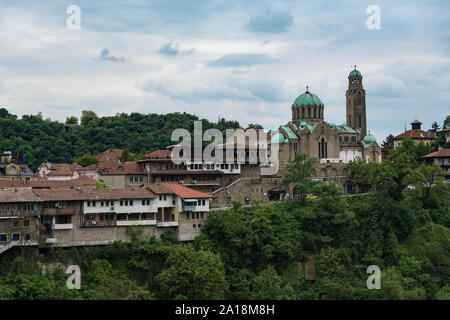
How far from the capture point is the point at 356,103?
351 feet

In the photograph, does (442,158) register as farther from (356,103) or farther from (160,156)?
(160,156)

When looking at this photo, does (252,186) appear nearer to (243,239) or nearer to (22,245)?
(243,239)

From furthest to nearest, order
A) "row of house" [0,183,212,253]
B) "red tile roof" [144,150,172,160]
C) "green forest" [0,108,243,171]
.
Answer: "green forest" [0,108,243,171] → "red tile roof" [144,150,172,160] → "row of house" [0,183,212,253]

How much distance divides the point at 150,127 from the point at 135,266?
91765 mm

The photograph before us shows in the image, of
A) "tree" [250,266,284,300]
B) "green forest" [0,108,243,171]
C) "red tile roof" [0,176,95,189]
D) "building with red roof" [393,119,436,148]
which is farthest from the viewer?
"green forest" [0,108,243,171]

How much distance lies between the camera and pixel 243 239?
62750 mm

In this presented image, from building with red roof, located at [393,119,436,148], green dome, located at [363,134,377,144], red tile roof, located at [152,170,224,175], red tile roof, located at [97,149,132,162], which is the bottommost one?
red tile roof, located at [152,170,224,175]

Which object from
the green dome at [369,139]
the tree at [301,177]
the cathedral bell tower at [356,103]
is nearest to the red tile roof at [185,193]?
the tree at [301,177]

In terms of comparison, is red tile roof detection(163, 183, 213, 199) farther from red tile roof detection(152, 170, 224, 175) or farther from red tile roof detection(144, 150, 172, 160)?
red tile roof detection(144, 150, 172, 160)

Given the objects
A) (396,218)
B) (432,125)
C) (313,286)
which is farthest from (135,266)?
(432,125)

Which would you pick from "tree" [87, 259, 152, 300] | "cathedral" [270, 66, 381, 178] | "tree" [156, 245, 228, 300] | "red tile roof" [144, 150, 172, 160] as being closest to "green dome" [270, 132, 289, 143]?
"cathedral" [270, 66, 381, 178]

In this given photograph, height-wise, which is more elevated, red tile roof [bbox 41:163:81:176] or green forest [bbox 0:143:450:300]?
red tile roof [bbox 41:163:81:176]

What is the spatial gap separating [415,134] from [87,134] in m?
67.8

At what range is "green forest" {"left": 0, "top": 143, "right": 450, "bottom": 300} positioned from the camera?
53.9 m
